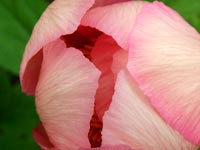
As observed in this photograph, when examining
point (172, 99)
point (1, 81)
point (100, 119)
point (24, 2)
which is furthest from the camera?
point (1, 81)

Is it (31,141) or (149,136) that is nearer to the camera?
(149,136)

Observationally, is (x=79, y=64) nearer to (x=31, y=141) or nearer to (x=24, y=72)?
(x=24, y=72)

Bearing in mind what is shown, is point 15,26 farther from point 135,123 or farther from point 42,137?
point 135,123

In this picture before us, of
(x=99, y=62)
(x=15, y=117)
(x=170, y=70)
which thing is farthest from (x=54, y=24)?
(x=15, y=117)

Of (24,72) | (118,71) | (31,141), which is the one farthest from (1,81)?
(118,71)

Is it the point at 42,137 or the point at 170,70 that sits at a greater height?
the point at 170,70

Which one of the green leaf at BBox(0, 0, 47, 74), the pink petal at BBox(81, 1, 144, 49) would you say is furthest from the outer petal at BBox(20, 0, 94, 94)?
the green leaf at BBox(0, 0, 47, 74)
